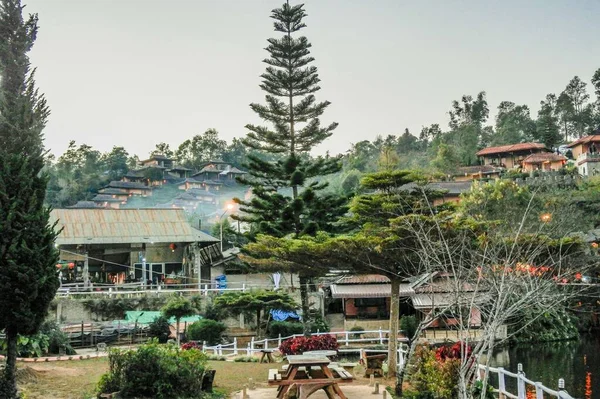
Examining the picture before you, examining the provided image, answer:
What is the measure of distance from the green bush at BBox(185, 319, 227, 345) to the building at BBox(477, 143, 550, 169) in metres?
49.4

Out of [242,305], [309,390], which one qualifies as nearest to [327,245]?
[309,390]

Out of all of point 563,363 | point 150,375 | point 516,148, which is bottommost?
point 563,363

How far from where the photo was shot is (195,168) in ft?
318

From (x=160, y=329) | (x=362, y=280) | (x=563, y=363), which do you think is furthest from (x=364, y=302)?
(x=160, y=329)

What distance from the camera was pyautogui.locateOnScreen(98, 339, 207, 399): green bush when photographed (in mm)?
9484

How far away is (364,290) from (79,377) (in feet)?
56.8

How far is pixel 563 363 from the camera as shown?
78.1 feet

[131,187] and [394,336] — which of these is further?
[131,187]

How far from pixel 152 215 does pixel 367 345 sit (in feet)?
55.7

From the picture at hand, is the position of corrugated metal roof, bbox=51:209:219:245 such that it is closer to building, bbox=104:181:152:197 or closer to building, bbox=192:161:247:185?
building, bbox=104:181:152:197

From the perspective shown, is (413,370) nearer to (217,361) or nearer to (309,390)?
(309,390)

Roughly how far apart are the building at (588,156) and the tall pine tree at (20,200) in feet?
182

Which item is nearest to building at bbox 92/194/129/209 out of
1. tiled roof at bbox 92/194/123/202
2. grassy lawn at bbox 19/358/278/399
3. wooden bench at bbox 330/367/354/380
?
tiled roof at bbox 92/194/123/202

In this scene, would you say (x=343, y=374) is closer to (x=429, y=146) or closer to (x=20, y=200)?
(x=20, y=200)
